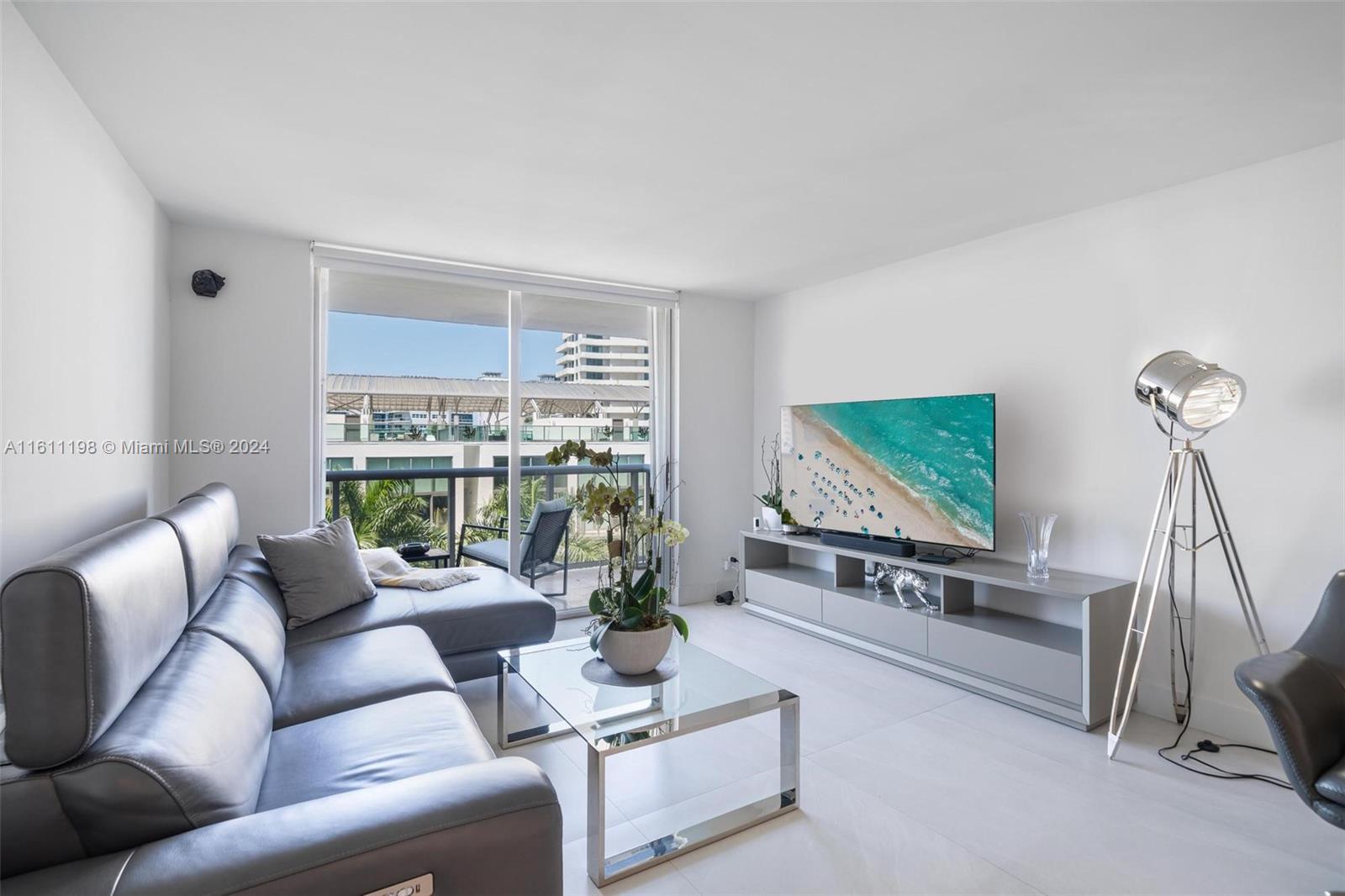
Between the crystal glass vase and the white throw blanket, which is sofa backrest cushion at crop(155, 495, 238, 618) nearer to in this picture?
the white throw blanket

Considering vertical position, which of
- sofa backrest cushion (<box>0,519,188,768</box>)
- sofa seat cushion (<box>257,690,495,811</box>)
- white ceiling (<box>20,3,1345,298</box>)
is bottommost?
sofa seat cushion (<box>257,690,495,811</box>)

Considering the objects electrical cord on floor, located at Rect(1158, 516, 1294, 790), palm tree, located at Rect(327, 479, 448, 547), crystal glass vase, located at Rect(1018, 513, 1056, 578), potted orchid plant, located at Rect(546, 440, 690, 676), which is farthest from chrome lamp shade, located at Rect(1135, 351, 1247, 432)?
palm tree, located at Rect(327, 479, 448, 547)

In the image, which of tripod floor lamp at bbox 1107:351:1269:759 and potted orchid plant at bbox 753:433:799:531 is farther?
potted orchid plant at bbox 753:433:799:531

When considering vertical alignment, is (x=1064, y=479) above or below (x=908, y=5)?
below

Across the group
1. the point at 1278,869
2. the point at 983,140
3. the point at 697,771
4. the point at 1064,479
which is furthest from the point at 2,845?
the point at 1064,479

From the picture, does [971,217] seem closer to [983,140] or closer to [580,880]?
[983,140]

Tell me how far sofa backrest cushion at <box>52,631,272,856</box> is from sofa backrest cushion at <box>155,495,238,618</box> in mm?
341

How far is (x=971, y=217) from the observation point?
3.37 m

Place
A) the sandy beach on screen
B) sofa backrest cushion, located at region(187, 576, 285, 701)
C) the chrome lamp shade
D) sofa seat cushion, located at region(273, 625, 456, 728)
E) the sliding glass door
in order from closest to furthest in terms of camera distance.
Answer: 1. sofa backrest cushion, located at region(187, 576, 285, 701)
2. sofa seat cushion, located at region(273, 625, 456, 728)
3. the chrome lamp shade
4. the sandy beach on screen
5. the sliding glass door

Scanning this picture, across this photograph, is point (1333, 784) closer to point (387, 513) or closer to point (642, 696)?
point (642, 696)

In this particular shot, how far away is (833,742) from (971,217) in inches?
103

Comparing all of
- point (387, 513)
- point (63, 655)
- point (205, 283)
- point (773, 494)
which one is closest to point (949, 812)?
point (63, 655)

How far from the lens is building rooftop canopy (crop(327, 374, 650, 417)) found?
409 centimetres

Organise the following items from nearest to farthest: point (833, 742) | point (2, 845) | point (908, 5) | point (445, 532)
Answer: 1. point (2, 845)
2. point (908, 5)
3. point (833, 742)
4. point (445, 532)
